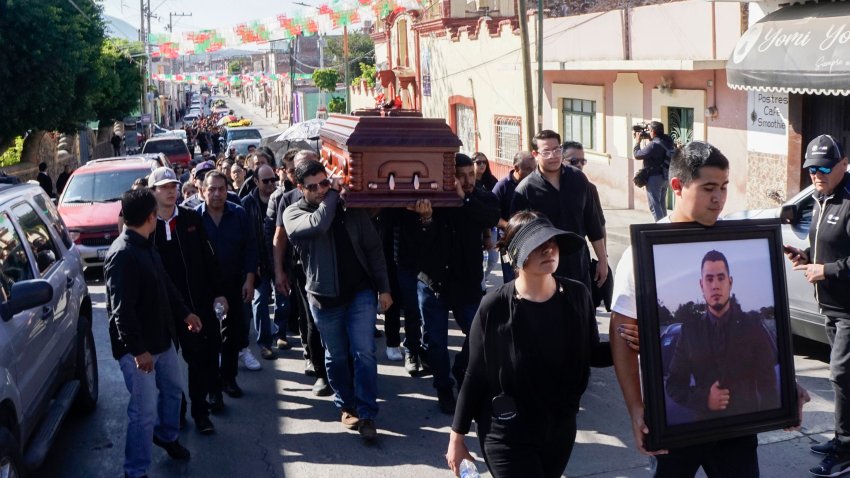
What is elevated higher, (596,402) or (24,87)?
(24,87)

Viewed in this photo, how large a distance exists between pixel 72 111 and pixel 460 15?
13.1 metres

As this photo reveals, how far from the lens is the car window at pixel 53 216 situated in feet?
23.4

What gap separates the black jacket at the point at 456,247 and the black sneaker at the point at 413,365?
1338 mm

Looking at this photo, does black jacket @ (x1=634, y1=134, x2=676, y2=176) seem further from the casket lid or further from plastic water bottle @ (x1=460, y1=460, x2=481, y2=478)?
plastic water bottle @ (x1=460, y1=460, x2=481, y2=478)

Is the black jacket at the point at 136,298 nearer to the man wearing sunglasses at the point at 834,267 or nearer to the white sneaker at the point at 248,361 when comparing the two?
the white sneaker at the point at 248,361

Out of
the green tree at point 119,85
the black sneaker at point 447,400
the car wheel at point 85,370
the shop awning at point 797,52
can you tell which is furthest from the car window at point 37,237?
the green tree at point 119,85

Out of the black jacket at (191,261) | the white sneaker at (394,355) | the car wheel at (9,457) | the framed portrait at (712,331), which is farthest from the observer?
the white sneaker at (394,355)

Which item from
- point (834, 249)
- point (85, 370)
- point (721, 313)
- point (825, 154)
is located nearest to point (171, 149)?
point (85, 370)

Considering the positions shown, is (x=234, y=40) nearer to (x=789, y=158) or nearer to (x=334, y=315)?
(x=789, y=158)

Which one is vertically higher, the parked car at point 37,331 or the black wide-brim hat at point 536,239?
the black wide-brim hat at point 536,239

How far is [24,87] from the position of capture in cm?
2431

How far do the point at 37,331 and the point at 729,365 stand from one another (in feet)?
13.3

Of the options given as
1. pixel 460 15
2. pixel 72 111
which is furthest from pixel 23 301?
pixel 460 15

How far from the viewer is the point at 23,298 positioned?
4871 millimetres
